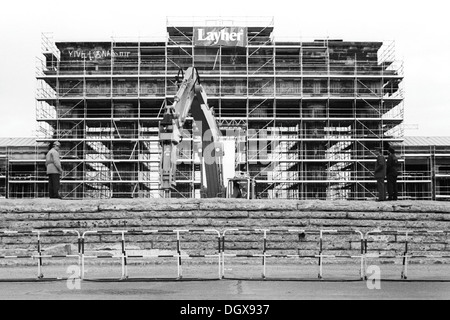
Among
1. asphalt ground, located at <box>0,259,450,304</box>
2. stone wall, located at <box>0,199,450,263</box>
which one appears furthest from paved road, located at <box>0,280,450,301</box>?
stone wall, located at <box>0,199,450,263</box>

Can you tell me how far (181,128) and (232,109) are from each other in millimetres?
33390

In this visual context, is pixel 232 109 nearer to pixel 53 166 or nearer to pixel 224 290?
pixel 53 166

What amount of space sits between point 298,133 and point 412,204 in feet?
121

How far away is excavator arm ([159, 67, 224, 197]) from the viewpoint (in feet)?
94.0

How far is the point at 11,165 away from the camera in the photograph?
210 feet

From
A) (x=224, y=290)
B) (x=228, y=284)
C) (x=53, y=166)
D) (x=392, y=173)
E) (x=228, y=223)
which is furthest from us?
(x=392, y=173)

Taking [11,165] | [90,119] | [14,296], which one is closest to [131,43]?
[90,119]

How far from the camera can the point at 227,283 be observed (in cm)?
1730

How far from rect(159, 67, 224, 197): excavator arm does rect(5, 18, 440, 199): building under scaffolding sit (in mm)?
24340

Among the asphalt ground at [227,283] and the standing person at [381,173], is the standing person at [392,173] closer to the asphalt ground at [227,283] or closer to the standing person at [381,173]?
the standing person at [381,173]

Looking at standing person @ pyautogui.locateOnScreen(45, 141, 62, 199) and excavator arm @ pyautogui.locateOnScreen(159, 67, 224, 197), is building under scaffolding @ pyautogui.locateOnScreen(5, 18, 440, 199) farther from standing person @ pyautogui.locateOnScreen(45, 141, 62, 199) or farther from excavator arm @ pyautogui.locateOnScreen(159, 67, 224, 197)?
standing person @ pyautogui.locateOnScreen(45, 141, 62, 199)

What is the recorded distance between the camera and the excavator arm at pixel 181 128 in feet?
94.0

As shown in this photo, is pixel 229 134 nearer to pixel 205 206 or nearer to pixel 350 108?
pixel 350 108

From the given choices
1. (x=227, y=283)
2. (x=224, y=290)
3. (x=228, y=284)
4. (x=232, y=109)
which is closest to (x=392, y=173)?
(x=227, y=283)
